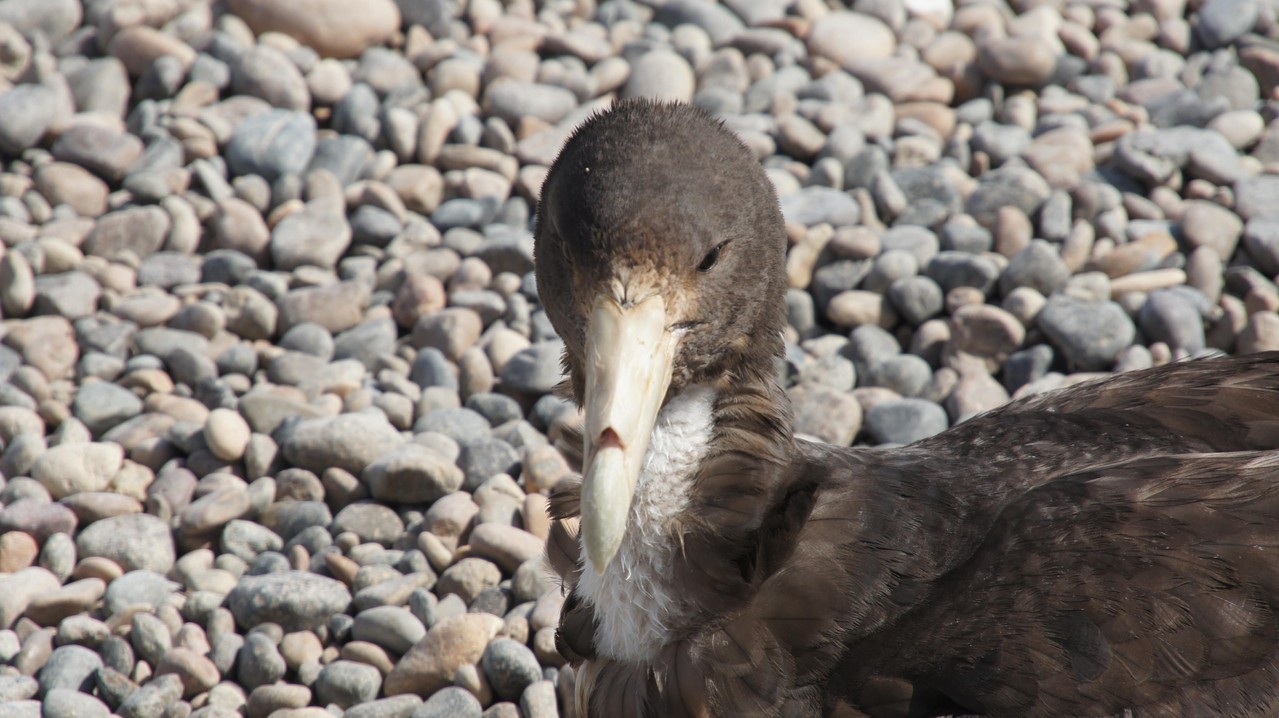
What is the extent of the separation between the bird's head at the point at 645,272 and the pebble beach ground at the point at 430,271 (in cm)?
128

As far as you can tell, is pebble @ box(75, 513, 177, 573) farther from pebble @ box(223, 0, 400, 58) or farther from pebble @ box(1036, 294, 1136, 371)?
pebble @ box(1036, 294, 1136, 371)

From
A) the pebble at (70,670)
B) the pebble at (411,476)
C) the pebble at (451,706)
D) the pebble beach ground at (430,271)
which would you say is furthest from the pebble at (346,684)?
the pebble at (411,476)

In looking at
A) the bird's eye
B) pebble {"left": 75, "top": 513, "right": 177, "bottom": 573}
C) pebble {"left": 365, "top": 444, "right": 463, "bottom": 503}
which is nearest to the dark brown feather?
the bird's eye

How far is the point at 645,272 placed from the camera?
276 centimetres

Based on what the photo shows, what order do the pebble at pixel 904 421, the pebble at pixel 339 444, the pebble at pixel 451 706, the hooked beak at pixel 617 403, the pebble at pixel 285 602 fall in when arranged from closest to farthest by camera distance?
the hooked beak at pixel 617 403 → the pebble at pixel 451 706 → the pebble at pixel 285 602 → the pebble at pixel 339 444 → the pebble at pixel 904 421

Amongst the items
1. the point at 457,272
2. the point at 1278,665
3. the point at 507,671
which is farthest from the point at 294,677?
the point at 1278,665

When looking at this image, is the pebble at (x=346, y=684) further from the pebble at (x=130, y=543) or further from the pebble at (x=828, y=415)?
the pebble at (x=828, y=415)

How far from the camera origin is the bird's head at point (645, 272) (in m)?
2.62

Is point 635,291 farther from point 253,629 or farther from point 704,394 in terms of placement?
point 253,629

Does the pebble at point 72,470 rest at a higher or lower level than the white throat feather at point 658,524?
lower

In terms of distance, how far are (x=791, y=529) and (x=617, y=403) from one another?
22.9 inches

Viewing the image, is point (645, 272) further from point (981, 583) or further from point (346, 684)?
→ point (346, 684)

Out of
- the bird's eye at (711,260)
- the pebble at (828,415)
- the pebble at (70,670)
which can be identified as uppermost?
the bird's eye at (711,260)

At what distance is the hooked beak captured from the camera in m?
2.57
